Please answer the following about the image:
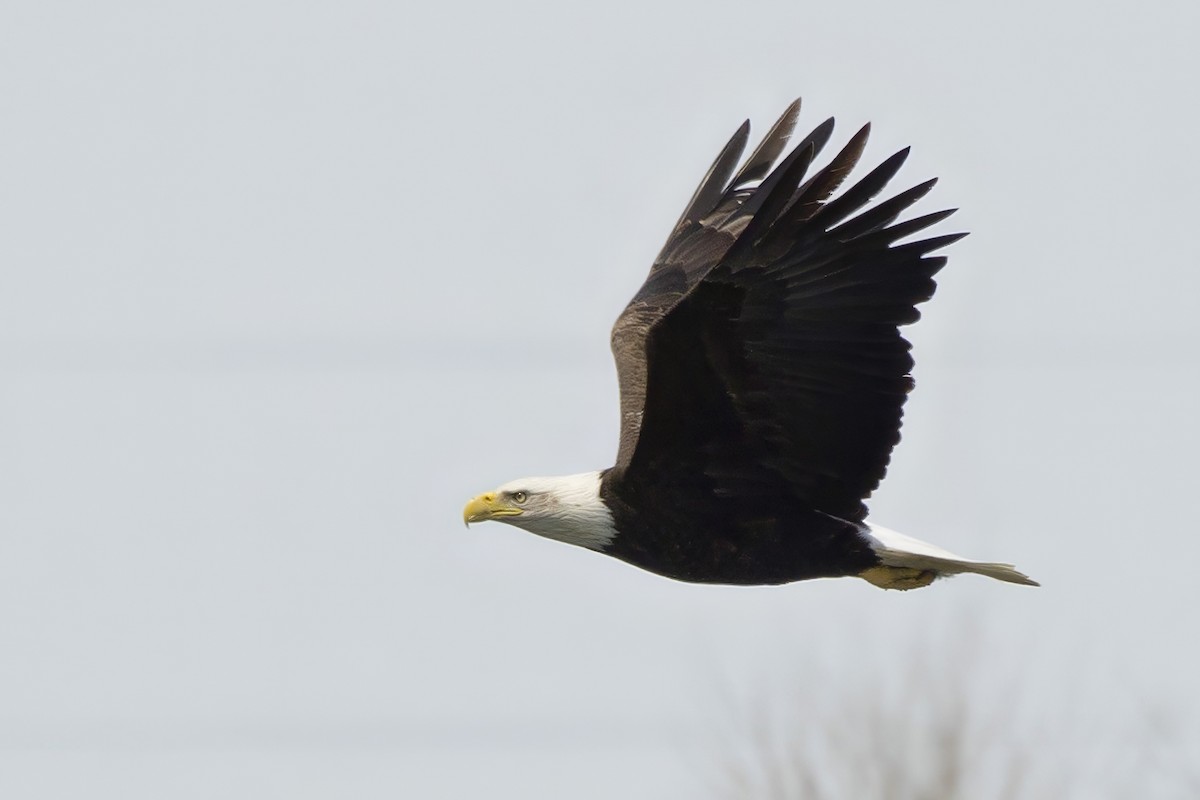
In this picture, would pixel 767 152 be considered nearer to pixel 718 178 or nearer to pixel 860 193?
pixel 718 178

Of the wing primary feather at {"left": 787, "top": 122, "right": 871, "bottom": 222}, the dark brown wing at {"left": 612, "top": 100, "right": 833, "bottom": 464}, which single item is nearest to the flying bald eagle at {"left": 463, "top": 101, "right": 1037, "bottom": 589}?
the wing primary feather at {"left": 787, "top": 122, "right": 871, "bottom": 222}

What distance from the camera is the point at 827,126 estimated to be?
927cm

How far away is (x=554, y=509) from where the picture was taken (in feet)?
29.2

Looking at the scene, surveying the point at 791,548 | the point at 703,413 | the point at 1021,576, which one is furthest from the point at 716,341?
the point at 1021,576

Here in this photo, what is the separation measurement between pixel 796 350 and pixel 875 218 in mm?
546

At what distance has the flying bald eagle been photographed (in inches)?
319

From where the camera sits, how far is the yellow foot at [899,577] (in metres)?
9.17

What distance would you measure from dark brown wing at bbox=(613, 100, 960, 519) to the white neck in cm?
19

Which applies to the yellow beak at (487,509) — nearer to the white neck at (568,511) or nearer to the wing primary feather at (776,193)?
the white neck at (568,511)

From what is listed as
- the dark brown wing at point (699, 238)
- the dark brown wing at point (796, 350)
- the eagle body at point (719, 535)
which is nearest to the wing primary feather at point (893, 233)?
the dark brown wing at point (796, 350)

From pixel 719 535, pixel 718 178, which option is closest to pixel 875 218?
pixel 719 535

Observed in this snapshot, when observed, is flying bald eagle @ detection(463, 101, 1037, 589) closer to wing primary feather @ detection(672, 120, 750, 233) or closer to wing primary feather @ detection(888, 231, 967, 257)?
wing primary feather @ detection(888, 231, 967, 257)

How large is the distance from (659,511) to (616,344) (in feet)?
5.01

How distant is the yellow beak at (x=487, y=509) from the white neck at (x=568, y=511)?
0.04m
